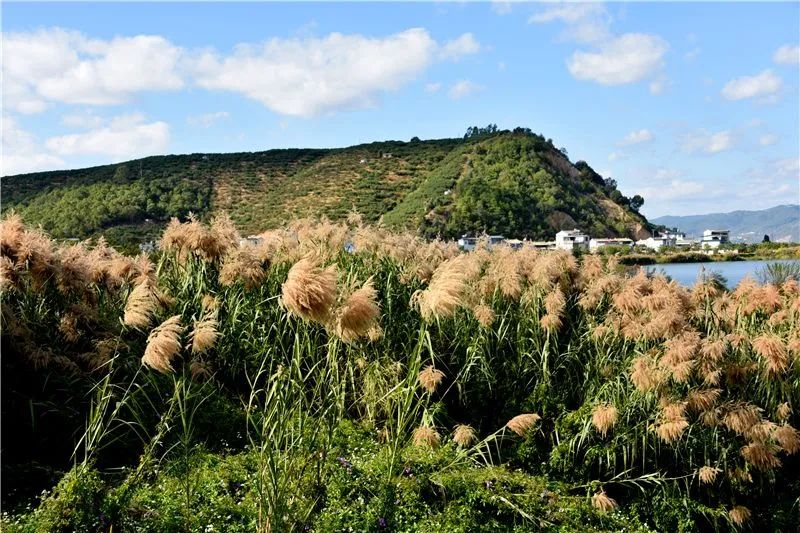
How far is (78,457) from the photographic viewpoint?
14.8ft

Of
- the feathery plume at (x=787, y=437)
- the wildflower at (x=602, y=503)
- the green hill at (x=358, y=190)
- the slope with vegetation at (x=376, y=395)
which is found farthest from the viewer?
the green hill at (x=358, y=190)

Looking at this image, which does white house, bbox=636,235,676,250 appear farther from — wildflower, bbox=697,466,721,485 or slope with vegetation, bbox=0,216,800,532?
wildflower, bbox=697,466,721,485

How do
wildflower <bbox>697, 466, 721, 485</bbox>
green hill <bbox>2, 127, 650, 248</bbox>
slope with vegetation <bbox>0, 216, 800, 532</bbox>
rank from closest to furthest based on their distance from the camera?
slope with vegetation <bbox>0, 216, 800, 532</bbox>, wildflower <bbox>697, 466, 721, 485</bbox>, green hill <bbox>2, 127, 650, 248</bbox>

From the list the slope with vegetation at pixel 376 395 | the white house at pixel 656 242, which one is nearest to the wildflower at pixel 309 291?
the slope with vegetation at pixel 376 395

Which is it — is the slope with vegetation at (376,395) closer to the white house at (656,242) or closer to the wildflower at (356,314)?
the wildflower at (356,314)

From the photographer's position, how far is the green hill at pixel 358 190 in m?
64.0

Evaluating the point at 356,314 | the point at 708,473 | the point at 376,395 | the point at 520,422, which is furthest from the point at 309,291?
the point at 708,473

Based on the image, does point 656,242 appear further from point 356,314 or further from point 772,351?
point 356,314

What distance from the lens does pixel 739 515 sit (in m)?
4.59

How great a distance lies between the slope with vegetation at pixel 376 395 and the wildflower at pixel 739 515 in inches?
0.6

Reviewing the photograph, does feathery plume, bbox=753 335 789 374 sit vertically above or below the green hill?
below

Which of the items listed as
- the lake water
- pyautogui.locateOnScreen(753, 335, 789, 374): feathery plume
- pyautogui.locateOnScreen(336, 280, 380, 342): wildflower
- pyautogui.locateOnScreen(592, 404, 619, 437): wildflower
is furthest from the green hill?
pyautogui.locateOnScreen(336, 280, 380, 342): wildflower

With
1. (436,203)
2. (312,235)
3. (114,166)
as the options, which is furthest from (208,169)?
(312,235)

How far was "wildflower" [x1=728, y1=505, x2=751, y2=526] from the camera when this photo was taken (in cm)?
457
